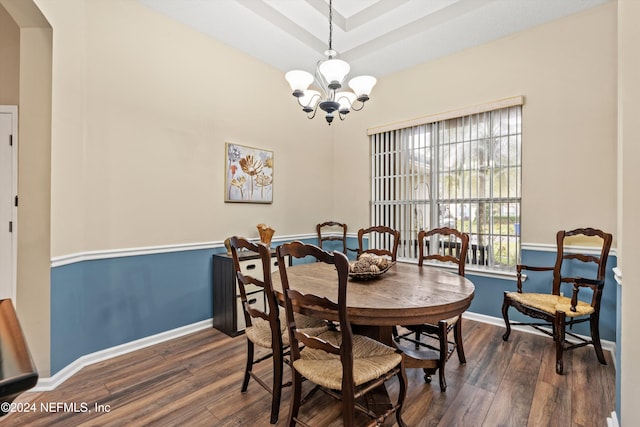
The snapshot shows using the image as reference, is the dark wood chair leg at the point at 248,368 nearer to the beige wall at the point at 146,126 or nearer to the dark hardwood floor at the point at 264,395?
the dark hardwood floor at the point at 264,395

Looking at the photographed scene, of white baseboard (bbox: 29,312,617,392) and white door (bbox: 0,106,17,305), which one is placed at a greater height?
white door (bbox: 0,106,17,305)

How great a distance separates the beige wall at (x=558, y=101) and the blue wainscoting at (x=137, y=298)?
48 cm

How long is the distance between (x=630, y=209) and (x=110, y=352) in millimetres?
3553

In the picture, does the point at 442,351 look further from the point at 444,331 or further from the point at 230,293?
the point at 230,293

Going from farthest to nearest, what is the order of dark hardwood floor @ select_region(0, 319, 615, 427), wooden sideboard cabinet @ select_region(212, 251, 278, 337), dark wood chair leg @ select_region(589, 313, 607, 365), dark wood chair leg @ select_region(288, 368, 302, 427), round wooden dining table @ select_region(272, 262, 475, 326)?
wooden sideboard cabinet @ select_region(212, 251, 278, 337) < dark wood chair leg @ select_region(589, 313, 607, 365) < dark hardwood floor @ select_region(0, 319, 615, 427) < dark wood chair leg @ select_region(288, 368, 302, 427) < round wooden dining table @ select_region(272, 262, 475, 326)

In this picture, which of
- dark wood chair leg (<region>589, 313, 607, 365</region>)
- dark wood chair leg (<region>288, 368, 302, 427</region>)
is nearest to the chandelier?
dark wood chair leg (<region>288, 368, 302, 427</region>)

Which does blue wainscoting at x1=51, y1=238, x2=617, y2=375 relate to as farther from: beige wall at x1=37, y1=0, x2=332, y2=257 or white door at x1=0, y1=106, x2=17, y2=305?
white door at x1=0, y1=106, x2=17, y2=305

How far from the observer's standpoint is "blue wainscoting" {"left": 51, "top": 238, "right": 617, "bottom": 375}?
85.5 inches

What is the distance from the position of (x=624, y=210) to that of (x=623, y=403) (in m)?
0.91

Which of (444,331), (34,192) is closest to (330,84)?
(444,331)

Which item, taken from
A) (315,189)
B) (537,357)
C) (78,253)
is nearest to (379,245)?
(315,189)

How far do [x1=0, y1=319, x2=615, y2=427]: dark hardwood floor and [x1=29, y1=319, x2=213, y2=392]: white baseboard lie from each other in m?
0.05

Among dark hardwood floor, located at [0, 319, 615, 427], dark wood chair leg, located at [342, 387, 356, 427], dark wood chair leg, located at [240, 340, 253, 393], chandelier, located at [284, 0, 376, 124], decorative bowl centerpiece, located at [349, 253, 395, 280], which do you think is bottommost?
dark hardwood floor, located at [0, 319, 615, 427]

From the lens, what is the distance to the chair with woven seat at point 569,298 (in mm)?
2258
